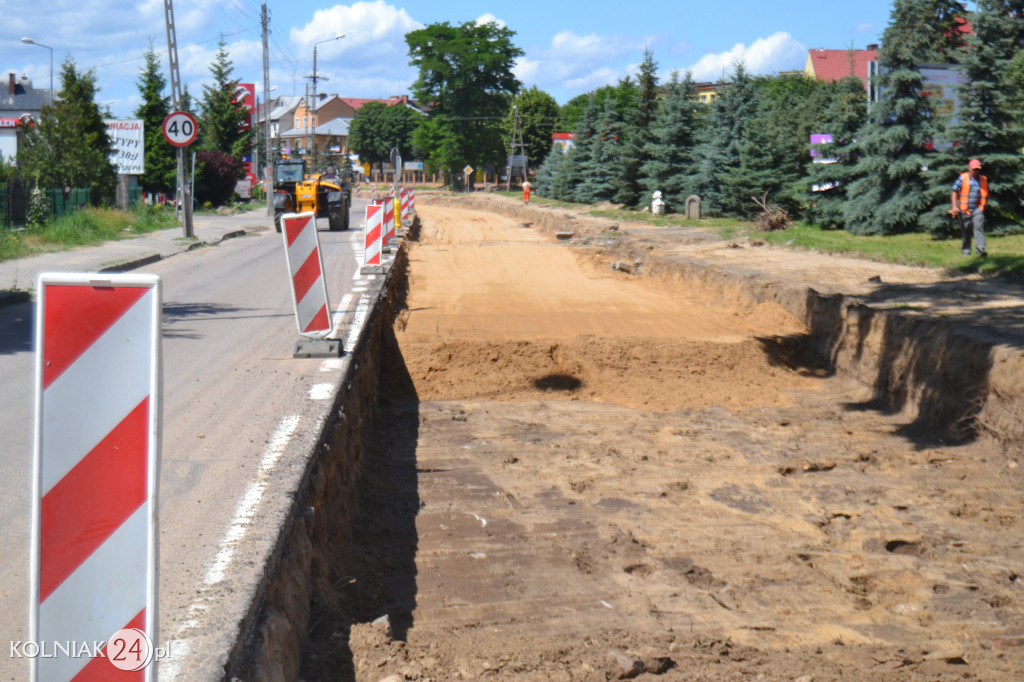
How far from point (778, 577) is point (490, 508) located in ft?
6.68

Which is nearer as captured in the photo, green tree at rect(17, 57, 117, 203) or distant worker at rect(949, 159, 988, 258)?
distant worker at rect(949, 159, 988, 258)

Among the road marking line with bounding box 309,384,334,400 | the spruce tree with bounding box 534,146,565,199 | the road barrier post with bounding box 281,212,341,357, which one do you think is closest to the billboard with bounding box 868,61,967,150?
the road barrier post with bounding box 281,212,341,357

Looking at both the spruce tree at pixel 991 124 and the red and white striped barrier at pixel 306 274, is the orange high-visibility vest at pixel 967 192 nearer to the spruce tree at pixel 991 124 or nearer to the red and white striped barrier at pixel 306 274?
the spruce tree at pixel 991 124

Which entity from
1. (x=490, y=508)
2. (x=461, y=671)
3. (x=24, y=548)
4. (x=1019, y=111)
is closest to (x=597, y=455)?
(x=490, y=508)

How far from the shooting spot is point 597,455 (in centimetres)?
788

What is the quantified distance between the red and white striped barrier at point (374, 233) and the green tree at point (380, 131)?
102 meters

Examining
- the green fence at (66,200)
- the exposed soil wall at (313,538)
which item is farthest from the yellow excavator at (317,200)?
the exposed soil wall at (313,538)

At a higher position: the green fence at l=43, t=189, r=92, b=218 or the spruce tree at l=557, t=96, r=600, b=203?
the spruce tree at l=557, t=96, r=600, b=203

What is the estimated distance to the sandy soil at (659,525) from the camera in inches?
173

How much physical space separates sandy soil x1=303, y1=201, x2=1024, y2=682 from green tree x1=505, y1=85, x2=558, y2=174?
75738mm

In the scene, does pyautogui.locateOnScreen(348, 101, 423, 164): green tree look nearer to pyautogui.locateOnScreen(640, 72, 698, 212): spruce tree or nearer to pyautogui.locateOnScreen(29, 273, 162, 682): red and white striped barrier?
pyautogui.locateOnScreen(640, 72, 698, 212): spruce tree

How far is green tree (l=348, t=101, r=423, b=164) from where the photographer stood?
383ft

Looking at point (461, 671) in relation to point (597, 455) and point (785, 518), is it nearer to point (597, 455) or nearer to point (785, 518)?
point (785, 518)

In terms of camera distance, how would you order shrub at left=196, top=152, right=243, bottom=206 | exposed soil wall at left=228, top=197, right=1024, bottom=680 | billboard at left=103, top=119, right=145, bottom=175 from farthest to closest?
shrub at left=196, top=152, right=243, bottom=206 < billboard at left=103, top=119, right=145, bottom=175 < exposed soil wall at left=228, top=197, right=1024, bottom=680
